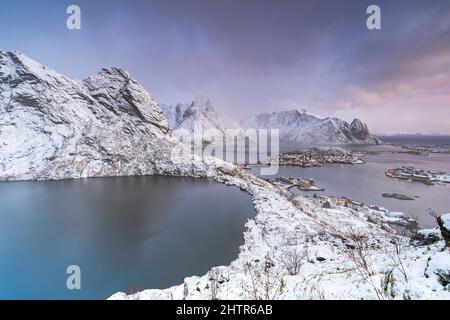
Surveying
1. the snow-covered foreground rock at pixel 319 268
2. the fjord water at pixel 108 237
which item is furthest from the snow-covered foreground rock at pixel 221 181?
the fjord water at pixel 108 237

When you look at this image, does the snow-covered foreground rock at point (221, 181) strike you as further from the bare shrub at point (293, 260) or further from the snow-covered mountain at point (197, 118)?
the snow-covered mountain at point (197, 118)

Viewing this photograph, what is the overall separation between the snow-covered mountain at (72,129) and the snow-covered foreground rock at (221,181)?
18 centimetres

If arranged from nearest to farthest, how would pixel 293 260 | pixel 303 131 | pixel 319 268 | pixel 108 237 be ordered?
pixel 319 268 < pixel 293 260 < pixel 108 237 < pixel 303 131

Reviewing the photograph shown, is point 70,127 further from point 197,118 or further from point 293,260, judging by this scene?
point 197,118

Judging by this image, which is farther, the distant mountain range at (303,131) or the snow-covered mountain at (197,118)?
the distant mountain range at (303,131)

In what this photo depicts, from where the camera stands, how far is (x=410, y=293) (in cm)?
412

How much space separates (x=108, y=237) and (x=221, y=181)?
81.1 feet

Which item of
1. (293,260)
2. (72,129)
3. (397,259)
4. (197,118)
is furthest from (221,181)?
(197,118)

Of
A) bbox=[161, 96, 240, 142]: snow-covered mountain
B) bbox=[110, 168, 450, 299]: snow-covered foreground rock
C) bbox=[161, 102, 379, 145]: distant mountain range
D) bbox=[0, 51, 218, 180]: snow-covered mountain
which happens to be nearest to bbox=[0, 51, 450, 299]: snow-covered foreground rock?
bbox=[110, 168, 450, 299]: snow-covered foreground rock

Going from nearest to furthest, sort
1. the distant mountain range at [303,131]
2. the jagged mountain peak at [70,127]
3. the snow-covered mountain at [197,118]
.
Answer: the jagged mountain peak at [70,127] < the snow-covered mountain at [197,118] < the distant mountain range at [303,131]

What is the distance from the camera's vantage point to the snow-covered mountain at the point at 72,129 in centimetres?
3525

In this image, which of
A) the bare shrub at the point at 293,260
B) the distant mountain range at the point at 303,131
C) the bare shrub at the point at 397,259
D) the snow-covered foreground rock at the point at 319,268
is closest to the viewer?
the snow-covered foreground rock at the point at 319,268

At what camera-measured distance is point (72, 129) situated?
40.4m

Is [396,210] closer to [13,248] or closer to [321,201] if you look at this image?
[321,201]
